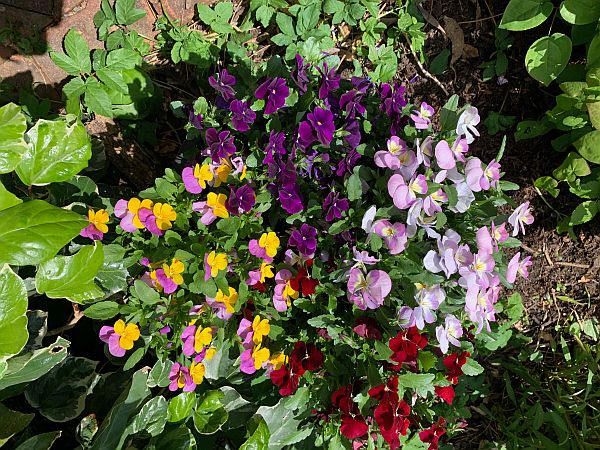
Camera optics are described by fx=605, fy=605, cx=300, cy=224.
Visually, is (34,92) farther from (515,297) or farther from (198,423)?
(515,297)

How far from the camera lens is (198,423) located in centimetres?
177

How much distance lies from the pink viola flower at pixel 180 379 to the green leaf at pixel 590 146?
1657 mm

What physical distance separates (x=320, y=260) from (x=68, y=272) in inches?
28.8

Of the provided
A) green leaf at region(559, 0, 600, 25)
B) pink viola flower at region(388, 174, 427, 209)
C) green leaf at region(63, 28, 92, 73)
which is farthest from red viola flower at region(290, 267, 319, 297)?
green leaf at region(559, 0, 600, 25)

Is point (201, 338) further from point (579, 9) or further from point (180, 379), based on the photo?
point (579, 9)

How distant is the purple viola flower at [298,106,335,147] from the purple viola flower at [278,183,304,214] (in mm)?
145

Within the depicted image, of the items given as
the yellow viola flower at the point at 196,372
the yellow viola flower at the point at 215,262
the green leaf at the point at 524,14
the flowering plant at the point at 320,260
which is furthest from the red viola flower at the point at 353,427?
the green leaf at the point at 524,14

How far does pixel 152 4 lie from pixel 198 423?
161 centimetres

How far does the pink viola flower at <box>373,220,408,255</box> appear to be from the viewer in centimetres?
166

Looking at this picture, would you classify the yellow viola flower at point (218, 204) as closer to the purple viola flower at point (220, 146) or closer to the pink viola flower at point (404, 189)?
the purple viola flower at point (220, 146)

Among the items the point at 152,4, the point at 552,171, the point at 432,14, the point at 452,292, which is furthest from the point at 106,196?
the point at 552,171

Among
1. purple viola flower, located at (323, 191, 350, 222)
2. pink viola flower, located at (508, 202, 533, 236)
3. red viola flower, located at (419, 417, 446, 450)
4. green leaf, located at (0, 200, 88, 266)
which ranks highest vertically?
green leaf, located at (0, 200, 88, 266)

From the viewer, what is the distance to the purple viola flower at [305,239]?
1743 mm

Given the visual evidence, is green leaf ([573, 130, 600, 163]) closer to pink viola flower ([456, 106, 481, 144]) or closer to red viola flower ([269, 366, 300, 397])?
pink viola flower ([456, 106, 481, 144])
